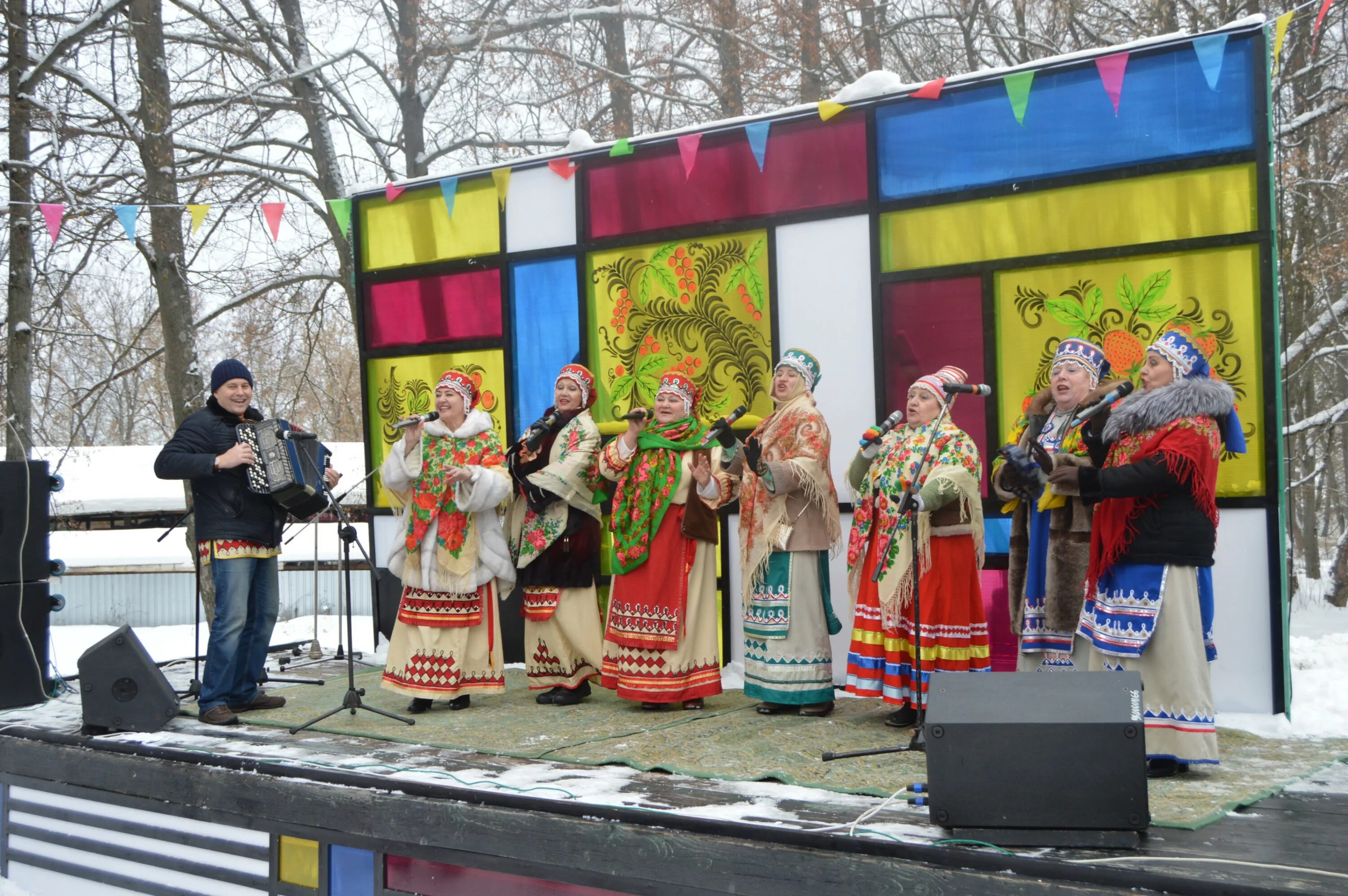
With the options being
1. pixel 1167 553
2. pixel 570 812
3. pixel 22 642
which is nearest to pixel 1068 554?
pixel 1167 553

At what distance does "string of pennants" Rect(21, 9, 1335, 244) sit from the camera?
4.44 metres

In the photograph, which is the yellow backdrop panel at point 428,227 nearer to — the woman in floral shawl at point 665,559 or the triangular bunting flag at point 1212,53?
the woman in floral shawl at point 665,559

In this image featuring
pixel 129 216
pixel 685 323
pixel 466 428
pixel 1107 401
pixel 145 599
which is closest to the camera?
pixel 1107 401

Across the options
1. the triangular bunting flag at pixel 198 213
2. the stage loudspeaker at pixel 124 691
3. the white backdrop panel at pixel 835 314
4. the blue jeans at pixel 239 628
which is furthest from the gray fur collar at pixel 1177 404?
the triangular bunting flag at pixel 198 213

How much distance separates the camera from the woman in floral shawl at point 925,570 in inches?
167

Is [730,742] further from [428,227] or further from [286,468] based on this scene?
[428,227]

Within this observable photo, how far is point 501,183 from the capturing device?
6.28 meters

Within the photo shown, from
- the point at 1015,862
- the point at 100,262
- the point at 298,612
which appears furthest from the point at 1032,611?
the point at 298,612

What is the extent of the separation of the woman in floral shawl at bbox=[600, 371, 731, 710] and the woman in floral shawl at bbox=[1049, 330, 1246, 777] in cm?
174

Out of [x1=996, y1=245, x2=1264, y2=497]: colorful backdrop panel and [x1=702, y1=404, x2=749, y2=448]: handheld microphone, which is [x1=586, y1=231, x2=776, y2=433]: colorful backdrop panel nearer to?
[x1=996, y1=245, x2=1264, y2=497]: colorful backdrop panel

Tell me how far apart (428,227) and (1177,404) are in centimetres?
444

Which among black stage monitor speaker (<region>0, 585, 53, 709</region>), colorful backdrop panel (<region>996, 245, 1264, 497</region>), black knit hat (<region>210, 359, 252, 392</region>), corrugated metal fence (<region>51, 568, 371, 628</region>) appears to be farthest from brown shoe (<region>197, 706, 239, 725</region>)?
corrugated metal fence (<region>51, 568, 371, 628</region>)

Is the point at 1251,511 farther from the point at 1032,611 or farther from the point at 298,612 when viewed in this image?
the point at 298,612

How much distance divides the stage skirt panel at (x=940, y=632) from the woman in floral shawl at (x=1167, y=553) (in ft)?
2.12
